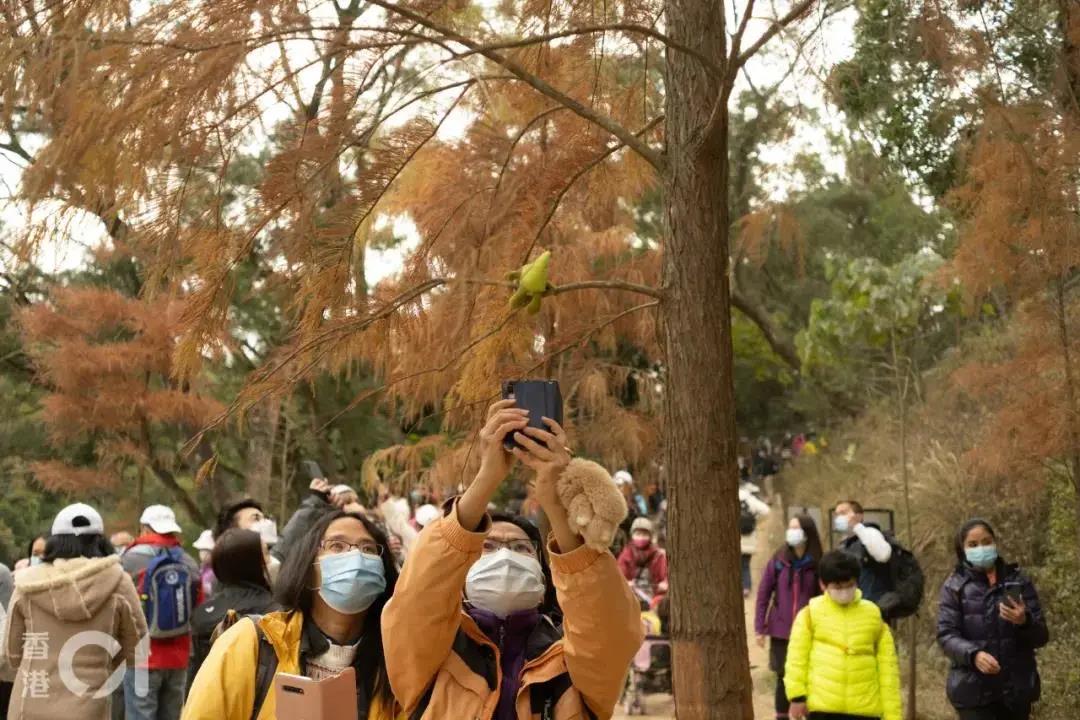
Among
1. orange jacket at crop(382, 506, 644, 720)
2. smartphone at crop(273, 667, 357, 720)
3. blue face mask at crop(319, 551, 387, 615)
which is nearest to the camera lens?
smartphone at crop(273, 667, 357, 720)

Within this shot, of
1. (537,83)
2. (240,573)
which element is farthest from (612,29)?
(240,573)

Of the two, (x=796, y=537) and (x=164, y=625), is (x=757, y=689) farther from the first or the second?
(x=164, y=625)

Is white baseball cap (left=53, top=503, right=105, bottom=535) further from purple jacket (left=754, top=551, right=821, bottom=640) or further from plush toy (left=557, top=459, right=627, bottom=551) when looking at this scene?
purple jacket (left=754, top=551, right=821, bottom=640)

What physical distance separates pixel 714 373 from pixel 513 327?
753 mm

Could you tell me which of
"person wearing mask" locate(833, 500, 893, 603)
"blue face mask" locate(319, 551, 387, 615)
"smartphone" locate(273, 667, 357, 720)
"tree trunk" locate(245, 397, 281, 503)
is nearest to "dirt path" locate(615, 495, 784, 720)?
"person wearing mask" locate(833, 500, 893, 603)

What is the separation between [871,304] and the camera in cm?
1355

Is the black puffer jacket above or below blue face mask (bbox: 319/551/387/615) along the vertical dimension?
below

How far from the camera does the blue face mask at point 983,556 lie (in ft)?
24.6

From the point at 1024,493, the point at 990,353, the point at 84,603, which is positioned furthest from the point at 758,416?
the point at 84,603

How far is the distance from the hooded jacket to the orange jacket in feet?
14.0

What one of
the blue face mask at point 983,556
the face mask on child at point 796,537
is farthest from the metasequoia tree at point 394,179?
the face mask on child at point 796,537

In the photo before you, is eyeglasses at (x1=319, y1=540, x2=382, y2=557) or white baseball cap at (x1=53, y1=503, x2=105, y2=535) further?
white baseball cap at (x1=53, y1=503, x2=105, y2=535)

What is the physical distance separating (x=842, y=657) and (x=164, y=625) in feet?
14.3

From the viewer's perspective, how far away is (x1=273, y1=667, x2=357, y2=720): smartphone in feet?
9.51
